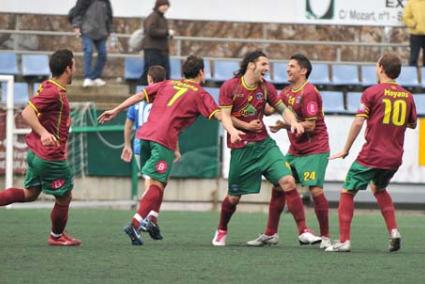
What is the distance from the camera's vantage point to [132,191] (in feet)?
67.4

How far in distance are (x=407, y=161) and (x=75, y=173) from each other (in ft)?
17.0

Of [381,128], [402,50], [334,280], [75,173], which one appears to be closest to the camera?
[334,280]

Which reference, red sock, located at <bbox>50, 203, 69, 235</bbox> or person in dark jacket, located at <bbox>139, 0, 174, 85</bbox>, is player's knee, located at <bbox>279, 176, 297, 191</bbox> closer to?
red sock, located at <bbox>50, 203, 69, 235</bbox>

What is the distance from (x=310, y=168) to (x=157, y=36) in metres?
9.12

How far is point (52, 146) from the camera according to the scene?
474 inches

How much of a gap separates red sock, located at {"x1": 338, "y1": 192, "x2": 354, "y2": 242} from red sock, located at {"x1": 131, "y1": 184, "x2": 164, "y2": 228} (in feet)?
5.60

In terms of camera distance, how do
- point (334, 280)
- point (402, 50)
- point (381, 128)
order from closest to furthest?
point (334, 280) → point (381, 128) → point (402, 50)

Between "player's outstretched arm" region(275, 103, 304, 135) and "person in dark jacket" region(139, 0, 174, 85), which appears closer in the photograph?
"player's outstretched arm" region(275, 103, 304, 135)

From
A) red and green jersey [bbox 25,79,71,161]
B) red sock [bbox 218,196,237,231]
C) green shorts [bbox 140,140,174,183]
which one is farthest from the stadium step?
red and green jersey [bbox 25,79,71,161]

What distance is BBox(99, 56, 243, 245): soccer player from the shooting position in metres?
12.5

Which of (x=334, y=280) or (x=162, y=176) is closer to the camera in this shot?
(x=334, y=280)

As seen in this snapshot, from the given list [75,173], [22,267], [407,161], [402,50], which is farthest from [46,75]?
[22,267]

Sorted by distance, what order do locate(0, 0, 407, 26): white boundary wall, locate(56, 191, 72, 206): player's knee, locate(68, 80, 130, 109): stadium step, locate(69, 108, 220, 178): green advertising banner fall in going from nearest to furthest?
locate(56, 191, 72, 206): player's knee → locate(69, 108, 220, 178): green advertising banner → locate(68, 80, 130, 109): stadium step → locate(0, 0, 407, 26): white boundary wall

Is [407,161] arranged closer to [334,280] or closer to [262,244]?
[262,244]
